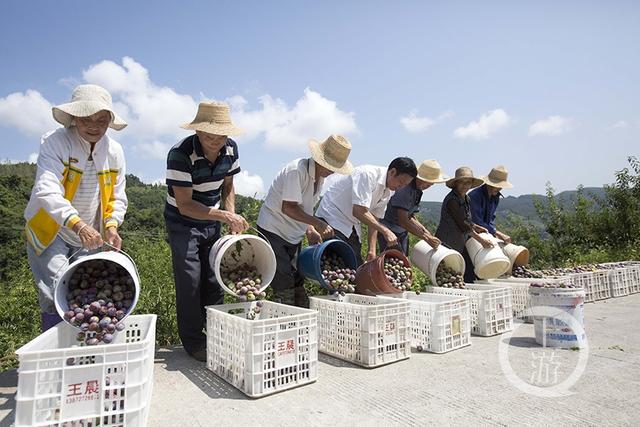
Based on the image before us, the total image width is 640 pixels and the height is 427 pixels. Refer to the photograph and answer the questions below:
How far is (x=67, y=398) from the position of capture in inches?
70.2

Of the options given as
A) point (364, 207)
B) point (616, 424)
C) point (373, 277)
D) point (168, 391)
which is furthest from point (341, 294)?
point (616, 424)

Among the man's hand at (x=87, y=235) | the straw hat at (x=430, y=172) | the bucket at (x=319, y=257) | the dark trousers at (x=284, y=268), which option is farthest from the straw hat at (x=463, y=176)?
the man's hand at (x=87, y=235)

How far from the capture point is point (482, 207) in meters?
5.56

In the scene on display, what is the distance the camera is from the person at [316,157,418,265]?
12.6ft

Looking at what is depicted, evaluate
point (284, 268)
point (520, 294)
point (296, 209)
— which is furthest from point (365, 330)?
point (520, 294)

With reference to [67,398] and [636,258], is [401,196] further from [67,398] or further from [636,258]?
[636,258]

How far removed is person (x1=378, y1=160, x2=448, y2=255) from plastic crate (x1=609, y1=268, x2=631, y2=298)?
352 centimetres

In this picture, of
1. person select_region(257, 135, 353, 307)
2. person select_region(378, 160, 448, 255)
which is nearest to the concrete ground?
person select_region(257, 135, 353, 307)

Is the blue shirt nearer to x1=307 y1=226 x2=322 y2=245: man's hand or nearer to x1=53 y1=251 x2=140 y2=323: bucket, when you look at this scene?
x1=307 y1=226 x2=322 y2=245: man's hand

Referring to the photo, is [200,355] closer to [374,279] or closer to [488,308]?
[374,279]

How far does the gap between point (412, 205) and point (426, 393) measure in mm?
2425

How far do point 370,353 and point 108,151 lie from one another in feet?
7.02

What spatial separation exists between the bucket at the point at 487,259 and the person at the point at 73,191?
3791mm

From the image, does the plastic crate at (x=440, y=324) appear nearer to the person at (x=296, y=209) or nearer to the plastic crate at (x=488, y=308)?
the plastic crate at (x=488, y=308)
